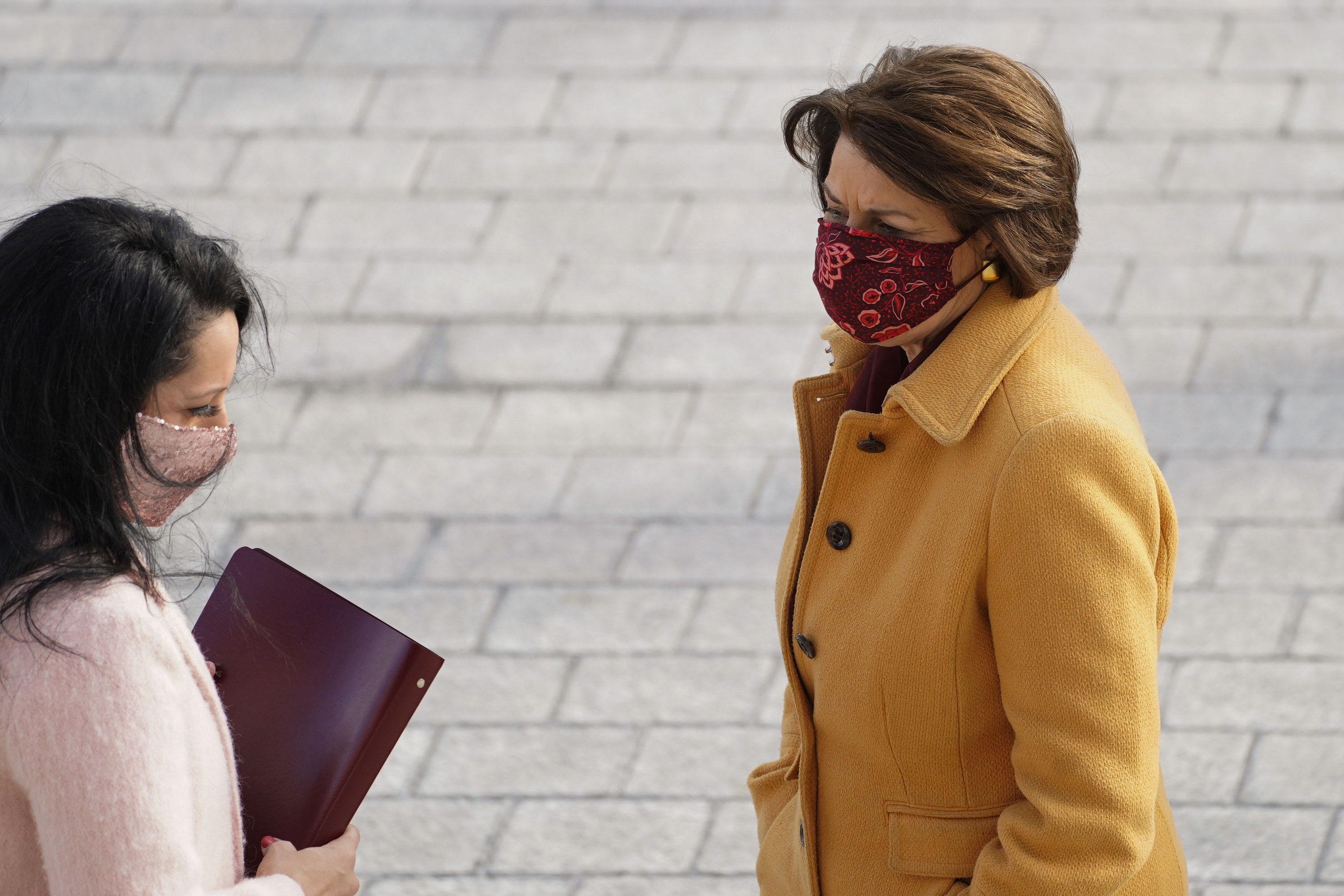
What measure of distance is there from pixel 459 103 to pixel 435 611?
3.10 meters

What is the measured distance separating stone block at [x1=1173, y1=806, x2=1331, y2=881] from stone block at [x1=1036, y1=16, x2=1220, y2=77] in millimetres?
4066

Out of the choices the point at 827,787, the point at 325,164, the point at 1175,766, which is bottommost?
the point at 1175,766

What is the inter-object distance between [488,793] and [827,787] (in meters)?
1.90

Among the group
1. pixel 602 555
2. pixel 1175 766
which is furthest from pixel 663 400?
pixel 1175 766

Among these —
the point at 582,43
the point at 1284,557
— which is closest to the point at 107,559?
the point at 1284,557

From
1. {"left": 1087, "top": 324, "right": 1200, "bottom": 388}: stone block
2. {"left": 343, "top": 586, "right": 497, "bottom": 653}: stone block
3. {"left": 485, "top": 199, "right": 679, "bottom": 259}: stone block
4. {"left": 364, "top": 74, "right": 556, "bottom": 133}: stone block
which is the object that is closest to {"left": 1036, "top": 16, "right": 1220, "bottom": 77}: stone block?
{"left": 1087, "top": 324, "right": 1200, "bottom": 388}: stone block

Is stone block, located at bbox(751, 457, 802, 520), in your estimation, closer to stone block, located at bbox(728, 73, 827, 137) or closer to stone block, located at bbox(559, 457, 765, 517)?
stone block, located at bbox(559, 457, 765, 517)

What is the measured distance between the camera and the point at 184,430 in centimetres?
195

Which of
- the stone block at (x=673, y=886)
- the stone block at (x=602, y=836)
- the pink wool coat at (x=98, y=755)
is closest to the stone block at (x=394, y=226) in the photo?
the stone block at (x=602, y=836)

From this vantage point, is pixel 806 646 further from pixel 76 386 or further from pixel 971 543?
pixel 76 386

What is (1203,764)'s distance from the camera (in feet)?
13.1

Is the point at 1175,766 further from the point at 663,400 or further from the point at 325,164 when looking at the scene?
the point at 325,164

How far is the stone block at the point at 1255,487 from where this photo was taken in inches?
192

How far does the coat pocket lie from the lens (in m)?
2.16
